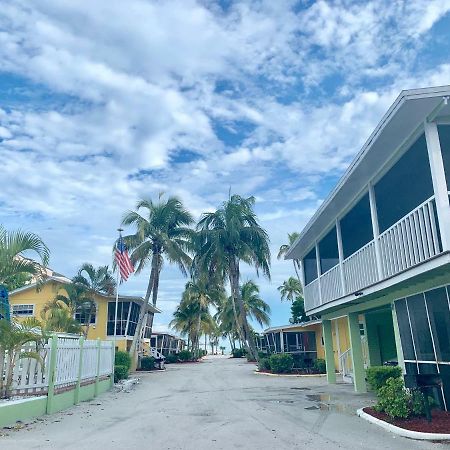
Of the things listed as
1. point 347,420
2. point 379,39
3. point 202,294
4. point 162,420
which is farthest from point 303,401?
point 202,294

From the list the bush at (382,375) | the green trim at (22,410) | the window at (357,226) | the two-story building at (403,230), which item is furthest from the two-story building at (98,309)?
the bush at (382,375)

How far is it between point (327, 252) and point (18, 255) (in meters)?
11.6

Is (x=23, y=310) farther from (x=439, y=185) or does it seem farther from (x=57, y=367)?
(x=439, y=185)

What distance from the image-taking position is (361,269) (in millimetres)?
11945

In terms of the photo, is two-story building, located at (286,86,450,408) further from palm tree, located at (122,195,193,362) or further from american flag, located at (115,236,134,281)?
palm tree, located at (122,195,193,362)

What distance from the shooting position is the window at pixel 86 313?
→ 33500 millimetres

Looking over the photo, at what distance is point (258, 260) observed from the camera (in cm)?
2972

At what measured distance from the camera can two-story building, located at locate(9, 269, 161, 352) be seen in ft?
110

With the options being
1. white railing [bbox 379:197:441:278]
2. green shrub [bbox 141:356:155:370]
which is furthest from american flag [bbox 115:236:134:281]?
white railing [bbox 379:197:441:278]

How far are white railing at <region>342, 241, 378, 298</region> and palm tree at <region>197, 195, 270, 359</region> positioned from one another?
635 inches

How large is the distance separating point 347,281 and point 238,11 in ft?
26.4

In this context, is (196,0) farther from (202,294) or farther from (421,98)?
(202,294)

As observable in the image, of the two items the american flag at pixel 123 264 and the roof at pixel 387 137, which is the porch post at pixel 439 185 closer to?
the roof at pixel 387 137

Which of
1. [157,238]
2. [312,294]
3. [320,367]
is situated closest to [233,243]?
[157,238]
